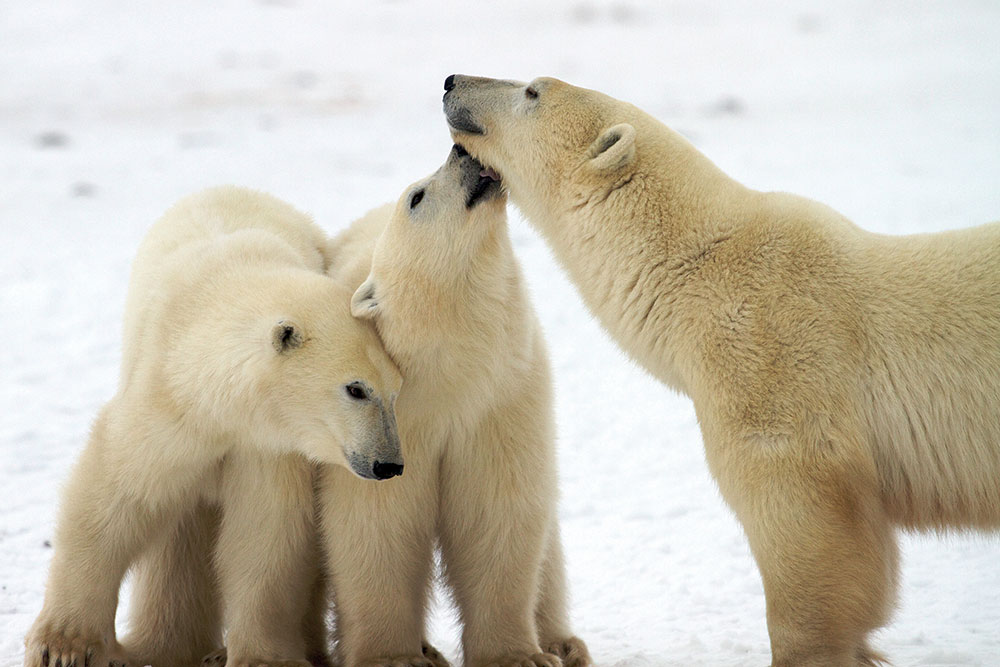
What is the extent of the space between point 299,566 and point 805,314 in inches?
65.1

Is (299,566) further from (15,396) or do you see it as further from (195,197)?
(15,396)

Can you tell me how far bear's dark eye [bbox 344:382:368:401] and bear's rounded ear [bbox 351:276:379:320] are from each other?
0.23 metres

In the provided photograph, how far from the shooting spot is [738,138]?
12039mm

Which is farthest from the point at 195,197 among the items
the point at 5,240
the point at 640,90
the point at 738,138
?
the point at 640,90

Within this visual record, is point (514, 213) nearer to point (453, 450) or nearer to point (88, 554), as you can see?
point (453, 450)

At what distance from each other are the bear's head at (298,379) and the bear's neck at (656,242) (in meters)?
0.65

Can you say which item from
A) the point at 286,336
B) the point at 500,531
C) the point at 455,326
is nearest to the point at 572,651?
the point at 500,531

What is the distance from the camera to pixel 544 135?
3361mm

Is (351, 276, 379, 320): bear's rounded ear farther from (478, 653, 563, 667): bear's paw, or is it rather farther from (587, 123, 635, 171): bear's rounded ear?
(478, 653, 563, 667): bear's paw

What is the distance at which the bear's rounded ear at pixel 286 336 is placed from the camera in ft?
10.4

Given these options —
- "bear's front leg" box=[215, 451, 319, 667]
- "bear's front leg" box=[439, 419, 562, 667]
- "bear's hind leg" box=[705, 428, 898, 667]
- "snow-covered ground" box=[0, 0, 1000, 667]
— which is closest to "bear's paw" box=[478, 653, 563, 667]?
"bear's front leg" box=[439, 419, 562, 667]

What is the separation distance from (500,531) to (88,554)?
118 cm

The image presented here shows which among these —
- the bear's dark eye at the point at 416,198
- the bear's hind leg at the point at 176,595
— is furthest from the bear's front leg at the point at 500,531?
the bear's hind leg at the point at 176,595

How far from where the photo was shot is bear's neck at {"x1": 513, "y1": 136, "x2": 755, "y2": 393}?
3219 millimetres
